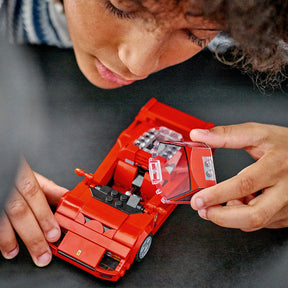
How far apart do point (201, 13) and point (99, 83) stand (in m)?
0.33

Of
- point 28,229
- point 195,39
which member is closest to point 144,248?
point 28,229

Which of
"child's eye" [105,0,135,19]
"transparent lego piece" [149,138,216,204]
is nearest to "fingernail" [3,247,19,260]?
"transparent lego piece" [149,138,216,204]

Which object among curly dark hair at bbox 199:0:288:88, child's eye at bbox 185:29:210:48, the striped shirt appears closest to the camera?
curly dark hair at bbox 199:0:288:88

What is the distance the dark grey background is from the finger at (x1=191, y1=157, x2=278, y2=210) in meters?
0.10

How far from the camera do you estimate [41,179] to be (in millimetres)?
708

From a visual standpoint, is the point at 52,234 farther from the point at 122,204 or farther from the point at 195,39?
the point at 195,39

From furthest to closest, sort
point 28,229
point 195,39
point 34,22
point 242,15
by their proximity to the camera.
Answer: point 34,22 < point 28,229 < point 195,39 < point 242,15

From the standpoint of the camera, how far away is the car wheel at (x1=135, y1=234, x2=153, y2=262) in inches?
24.6

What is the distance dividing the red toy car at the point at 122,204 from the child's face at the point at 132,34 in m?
0.19

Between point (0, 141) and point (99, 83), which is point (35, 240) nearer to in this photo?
point (99, 83)

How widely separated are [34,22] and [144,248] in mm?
527

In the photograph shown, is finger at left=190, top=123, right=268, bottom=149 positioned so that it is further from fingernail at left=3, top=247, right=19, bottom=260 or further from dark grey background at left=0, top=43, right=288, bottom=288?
fingernail at left=3, top=247, right=19, bottom=260

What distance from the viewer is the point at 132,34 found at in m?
0.49

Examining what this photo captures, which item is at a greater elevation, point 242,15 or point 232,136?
point 242,15
